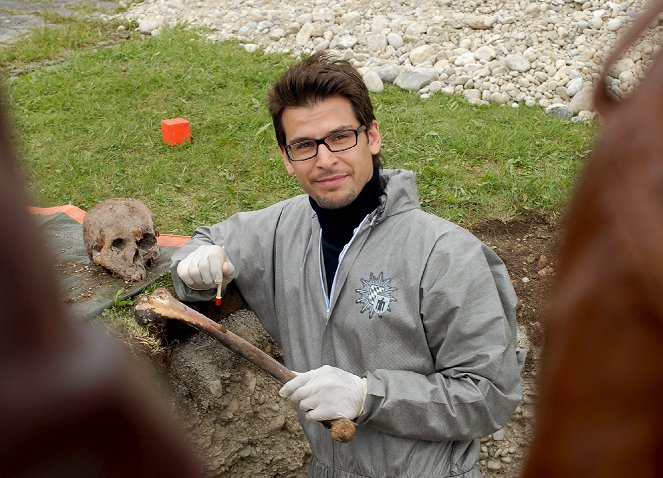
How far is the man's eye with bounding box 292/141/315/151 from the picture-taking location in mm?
2928

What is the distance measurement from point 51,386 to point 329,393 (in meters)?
2.02

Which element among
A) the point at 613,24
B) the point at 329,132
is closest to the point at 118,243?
the point at 329,132

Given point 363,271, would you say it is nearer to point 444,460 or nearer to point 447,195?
point 444,460

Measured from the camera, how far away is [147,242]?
13.9 ft

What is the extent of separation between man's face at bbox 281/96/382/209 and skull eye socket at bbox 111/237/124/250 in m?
1.51

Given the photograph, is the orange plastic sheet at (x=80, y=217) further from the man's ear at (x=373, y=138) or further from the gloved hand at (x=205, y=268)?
the man's ear at (x=373, y=138)

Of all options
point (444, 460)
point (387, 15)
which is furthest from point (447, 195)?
point (387, 15)

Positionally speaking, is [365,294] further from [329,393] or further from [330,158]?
[330,158]

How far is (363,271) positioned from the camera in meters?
2.78

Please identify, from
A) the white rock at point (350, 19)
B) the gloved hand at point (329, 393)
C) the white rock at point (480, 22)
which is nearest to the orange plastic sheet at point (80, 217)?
the gloved hand at point (329, 393)

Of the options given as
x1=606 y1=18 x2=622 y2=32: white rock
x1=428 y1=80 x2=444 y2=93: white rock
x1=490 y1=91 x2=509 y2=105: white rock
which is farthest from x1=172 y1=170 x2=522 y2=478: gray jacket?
x1=606 y1=18 x2=622 y2=32: white rock

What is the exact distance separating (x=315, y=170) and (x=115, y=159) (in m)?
3.45

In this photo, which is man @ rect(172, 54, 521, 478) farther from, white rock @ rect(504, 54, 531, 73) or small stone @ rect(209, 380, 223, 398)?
white rock @ rect(504, 54, 531, 73)

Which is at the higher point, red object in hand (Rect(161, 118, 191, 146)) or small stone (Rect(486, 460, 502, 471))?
red object in hand (Rect(161, 118, 191, 146))
